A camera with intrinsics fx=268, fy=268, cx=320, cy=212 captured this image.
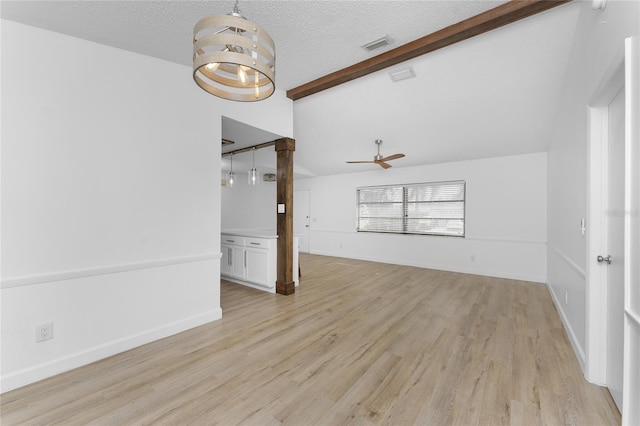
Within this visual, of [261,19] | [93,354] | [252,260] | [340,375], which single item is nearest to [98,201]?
[93,354]

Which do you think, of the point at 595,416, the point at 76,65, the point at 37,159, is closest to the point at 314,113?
the point at 76,65

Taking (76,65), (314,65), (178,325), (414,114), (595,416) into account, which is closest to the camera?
(595,416)

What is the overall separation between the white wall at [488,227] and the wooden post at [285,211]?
135 inches

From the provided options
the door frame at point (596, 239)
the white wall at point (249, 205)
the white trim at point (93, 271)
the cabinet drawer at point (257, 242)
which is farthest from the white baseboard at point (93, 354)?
the white wall at point (249, 205)

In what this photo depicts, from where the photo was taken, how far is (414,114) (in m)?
4.22

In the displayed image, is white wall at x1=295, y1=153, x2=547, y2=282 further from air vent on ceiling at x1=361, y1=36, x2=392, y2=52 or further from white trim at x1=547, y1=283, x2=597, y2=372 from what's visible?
air vent on ceiling at x1=361, y1=36, x2=392, y2=52

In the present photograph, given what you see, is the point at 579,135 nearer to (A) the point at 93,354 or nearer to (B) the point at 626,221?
(B) the point at 626,221

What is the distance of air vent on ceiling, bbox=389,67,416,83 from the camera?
10.5ft

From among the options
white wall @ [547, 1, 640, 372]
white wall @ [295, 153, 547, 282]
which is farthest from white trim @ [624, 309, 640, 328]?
white wall @ [295, 153, 547, 282]

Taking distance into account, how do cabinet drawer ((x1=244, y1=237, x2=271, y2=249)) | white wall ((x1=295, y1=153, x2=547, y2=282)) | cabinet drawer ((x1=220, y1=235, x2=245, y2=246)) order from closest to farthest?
1. cabinet drawer ((x1=244, y1=237, x2=271, y2=249))
2. cabinet drawer ((x1=220, y1=235, x2=245, y2=246))
3. white wall ((x1=295, y1=153, x2=547, y2=282))

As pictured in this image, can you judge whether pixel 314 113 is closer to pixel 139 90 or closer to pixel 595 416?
pixel 139 90

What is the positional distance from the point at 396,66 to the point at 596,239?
2503mm

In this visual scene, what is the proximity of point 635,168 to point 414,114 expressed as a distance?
331 cm

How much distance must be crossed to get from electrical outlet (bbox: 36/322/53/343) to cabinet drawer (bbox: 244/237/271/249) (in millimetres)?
2400
